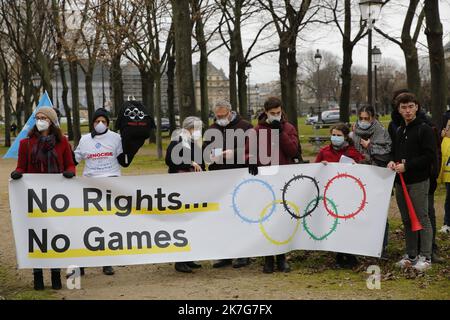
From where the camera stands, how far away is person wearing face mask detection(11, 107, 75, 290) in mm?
6344

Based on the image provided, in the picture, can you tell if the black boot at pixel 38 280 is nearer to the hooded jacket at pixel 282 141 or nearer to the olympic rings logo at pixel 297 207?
the olympic rings logo at pixel 297 207

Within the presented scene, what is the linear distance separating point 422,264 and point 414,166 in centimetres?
107

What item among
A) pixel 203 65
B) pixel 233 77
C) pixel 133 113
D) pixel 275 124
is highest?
pixel 203 65

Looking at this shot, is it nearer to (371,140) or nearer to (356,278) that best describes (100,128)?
(371,140)

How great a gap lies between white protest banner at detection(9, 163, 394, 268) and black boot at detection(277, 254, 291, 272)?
0.20 m

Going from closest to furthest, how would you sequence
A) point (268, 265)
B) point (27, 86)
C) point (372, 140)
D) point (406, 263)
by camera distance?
point (406, 263) → point (268, 265) → point (372, 140) → point (27, 86)

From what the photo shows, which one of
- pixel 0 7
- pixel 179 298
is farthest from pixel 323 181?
pixel 0 7

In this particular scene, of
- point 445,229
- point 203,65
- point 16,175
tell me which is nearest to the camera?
point 16,175

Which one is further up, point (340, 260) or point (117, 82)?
point (117, 82)

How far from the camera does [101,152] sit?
6867mm

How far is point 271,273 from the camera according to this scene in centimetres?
673

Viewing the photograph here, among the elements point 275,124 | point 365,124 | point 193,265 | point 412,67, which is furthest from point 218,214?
point 412,67

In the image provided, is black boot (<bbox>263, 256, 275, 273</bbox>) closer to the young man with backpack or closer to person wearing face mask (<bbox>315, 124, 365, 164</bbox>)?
person wearing face mask (<bbox>315, 124, 365, 164</bbox>)

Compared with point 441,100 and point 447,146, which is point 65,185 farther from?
point 441,100
